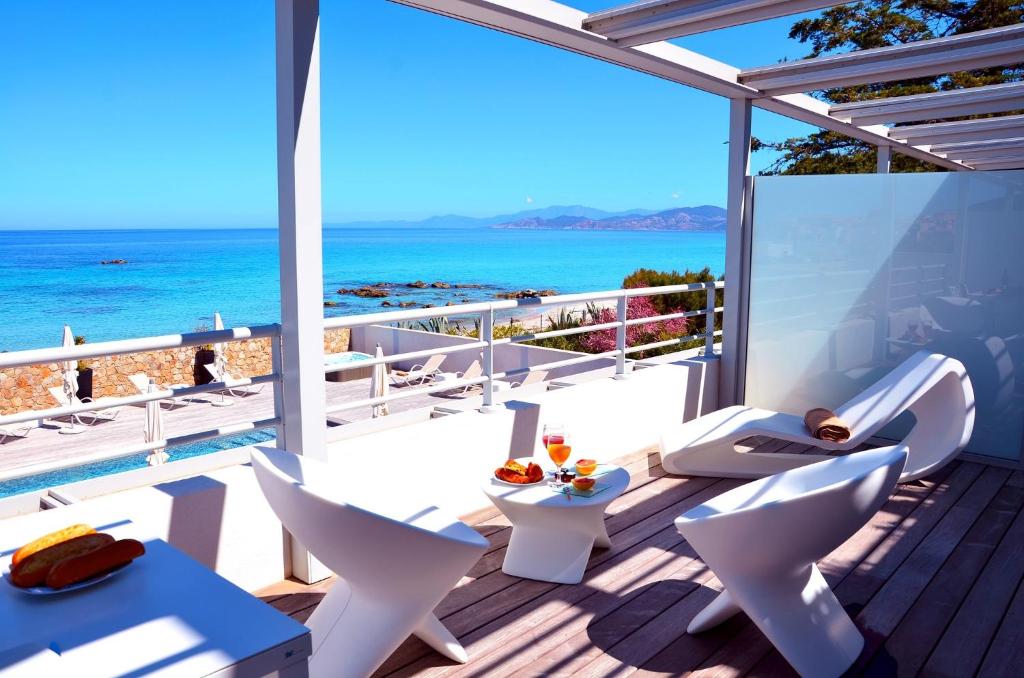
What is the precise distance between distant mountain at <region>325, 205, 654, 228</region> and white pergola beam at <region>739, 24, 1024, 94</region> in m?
44.1

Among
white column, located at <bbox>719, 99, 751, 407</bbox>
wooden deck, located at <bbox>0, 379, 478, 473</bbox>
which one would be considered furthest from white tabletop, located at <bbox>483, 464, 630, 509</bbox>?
wooden deck, located at <bbox>0, 379, 478, 473</bbox>

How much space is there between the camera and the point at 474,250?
52.4m

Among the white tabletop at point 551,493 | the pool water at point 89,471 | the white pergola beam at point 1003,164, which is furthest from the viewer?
the pool water at point 89,471

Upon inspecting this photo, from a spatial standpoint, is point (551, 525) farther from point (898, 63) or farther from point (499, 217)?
point (499, 217)

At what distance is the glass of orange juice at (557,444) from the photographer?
3.36 metres

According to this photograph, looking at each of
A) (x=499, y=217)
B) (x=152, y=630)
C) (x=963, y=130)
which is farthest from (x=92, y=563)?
(x=499, y=217)

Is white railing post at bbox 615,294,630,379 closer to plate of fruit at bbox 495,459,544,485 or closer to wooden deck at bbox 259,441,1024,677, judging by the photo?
wooden deck at bbox 259,441,1024,677

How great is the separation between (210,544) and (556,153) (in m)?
47.5

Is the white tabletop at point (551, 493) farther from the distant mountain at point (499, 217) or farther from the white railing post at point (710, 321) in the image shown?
the distant mountain at point (499, 217)

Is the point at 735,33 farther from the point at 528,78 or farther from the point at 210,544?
the point at 210,544

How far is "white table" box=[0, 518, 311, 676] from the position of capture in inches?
52.2

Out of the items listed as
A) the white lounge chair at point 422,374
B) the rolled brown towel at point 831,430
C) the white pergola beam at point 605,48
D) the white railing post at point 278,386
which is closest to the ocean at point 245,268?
the white lounge chair at point 422,374

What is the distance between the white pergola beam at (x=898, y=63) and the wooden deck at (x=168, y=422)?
22.3 ft

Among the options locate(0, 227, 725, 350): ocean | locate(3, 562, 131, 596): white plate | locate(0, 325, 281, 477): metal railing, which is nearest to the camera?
locate(3, 562, 131, 596): white plate
